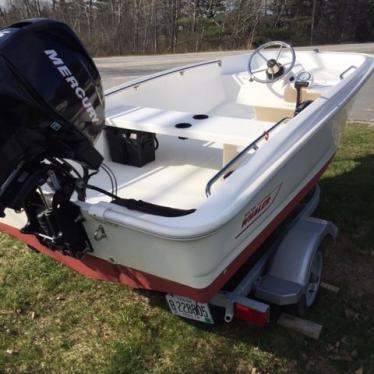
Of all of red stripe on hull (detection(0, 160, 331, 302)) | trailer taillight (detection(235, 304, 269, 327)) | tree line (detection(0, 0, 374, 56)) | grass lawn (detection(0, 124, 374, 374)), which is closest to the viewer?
red stripe on hull (detection(0, 160, 331, 302))

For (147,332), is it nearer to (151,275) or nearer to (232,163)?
(151,275)

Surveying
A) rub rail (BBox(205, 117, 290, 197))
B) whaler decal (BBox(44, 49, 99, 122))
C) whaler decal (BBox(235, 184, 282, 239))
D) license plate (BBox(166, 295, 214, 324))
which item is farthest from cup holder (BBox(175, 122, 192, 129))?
license plate (BBox(166, 295, 214, 324))

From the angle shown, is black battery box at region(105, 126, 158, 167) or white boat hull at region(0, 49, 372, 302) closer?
white boat hull at region(0, 49, 372, 302)

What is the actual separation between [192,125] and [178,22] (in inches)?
752

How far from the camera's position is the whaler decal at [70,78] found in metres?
1.64

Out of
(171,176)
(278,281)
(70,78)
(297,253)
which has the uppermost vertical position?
(70,78)

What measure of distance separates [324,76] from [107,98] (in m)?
2.57

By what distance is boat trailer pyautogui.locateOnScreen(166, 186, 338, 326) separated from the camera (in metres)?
2.06

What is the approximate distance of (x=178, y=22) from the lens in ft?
66.9

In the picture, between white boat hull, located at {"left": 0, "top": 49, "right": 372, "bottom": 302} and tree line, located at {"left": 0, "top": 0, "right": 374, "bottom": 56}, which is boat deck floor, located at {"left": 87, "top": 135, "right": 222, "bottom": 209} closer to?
white boat hull, located at {"left": 0, "top": 49, "right": 372, "bottom": 302}

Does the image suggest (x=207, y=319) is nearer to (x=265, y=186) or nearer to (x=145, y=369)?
(x=145, y=369)

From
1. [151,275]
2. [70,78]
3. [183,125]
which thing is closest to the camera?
[70,78]

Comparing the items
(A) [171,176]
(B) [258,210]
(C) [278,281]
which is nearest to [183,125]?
(A) [171,176]

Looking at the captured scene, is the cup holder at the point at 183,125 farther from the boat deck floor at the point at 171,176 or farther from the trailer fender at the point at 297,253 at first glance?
the trailer fender at the point at 297,253
